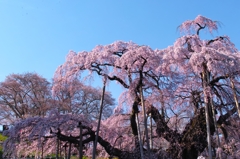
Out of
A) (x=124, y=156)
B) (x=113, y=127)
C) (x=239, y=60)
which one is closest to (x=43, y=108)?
(x=113, y=127)

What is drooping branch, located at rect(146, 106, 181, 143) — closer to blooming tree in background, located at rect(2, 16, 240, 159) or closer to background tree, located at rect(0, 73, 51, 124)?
blooming tree in background, located at rect(2, 16, 240, 159)

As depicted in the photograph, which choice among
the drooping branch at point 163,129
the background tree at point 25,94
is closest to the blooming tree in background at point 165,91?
the drooping branch at point 163,129

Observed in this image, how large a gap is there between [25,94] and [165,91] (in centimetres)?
1360

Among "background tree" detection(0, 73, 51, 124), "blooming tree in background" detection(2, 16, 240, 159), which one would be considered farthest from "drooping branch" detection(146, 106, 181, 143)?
"background tree" detection(0, 73, 51, 124)

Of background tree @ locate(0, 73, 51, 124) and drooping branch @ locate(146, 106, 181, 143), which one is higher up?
background tree @ locate(0, 73, 51, 124)

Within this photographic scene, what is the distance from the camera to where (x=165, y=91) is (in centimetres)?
980

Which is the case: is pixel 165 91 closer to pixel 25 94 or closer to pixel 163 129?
pixel 163 129

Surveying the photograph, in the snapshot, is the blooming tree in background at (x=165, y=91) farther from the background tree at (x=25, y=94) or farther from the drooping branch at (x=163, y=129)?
the background tree at (x=25, y=94)

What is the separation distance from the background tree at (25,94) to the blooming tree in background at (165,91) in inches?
423

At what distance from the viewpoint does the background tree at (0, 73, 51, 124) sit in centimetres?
2002

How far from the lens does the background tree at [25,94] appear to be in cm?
2002

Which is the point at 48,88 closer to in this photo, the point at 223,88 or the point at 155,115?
the point at 155,115

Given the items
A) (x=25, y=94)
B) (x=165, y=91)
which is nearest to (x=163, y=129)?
(x=165, y=91)

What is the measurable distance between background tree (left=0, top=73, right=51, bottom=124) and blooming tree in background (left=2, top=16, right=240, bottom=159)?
35.2ft
